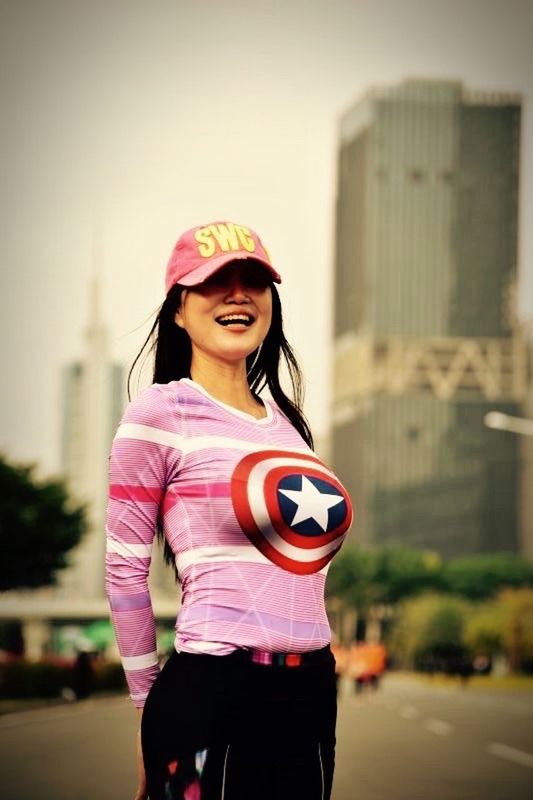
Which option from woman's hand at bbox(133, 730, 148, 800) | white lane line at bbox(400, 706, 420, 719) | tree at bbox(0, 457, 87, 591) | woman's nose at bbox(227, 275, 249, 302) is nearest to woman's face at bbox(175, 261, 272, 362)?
woman's nose at bbox(227, 275, 249, 302)

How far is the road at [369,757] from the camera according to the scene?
1045cm

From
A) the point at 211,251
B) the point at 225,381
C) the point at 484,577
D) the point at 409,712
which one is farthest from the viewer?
the point at 484,577

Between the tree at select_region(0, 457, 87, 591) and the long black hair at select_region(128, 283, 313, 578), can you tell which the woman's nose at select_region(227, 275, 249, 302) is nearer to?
the long black hair at select_region(128, 283, 313, 578)

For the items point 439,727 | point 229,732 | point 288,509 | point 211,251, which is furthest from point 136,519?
point 439,727

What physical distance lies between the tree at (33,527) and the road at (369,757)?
40.7ft

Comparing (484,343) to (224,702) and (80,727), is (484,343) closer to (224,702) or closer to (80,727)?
(80,727)

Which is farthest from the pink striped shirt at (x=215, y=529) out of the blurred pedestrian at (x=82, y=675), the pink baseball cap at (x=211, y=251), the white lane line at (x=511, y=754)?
the blurred pedestrian at (x=82, y=675)

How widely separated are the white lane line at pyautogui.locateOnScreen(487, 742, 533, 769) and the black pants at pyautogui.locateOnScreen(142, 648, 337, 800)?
10.4 metres

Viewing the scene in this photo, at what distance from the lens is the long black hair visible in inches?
126

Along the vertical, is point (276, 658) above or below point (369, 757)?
above

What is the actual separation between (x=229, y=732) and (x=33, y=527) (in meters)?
35.1

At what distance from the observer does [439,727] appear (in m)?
19.8

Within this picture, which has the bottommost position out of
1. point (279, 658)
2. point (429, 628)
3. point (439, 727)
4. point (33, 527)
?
point (429, 628)

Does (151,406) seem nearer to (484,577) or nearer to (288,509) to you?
(288,509)
